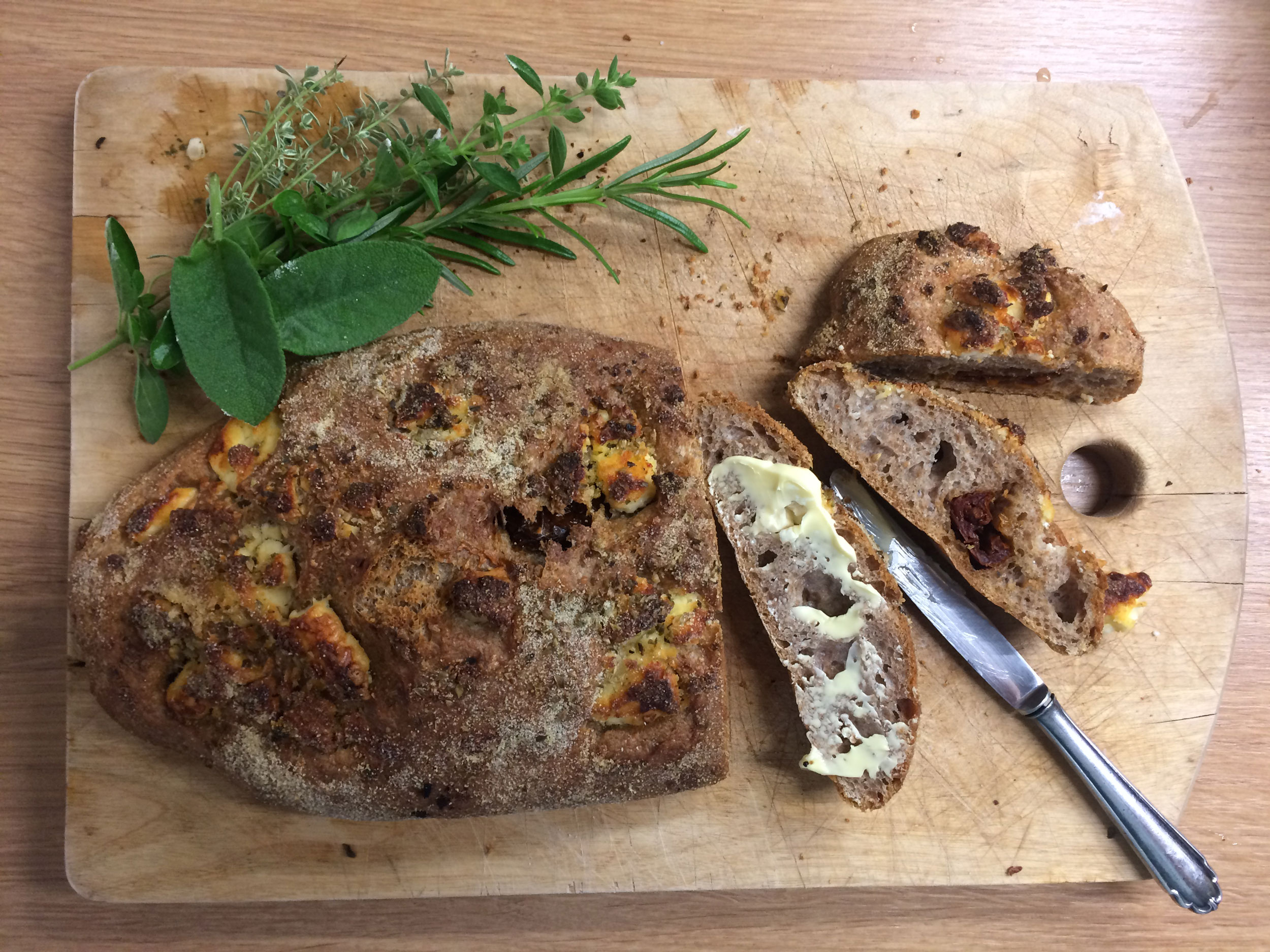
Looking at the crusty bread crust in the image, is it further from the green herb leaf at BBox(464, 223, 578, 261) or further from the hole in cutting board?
the green herb leaf at BBox(464, 223, 578, 261)

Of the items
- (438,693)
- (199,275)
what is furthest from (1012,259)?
(199,275)

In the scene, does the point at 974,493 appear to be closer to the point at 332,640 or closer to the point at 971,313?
the point at 971,313

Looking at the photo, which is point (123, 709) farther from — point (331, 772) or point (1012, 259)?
point (1012, 259)

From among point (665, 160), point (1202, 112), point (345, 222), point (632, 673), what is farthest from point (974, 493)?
point (345, 222)

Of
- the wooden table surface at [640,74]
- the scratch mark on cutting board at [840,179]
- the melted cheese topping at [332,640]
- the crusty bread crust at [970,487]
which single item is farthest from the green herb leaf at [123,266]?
the scratch mark on cutting board at [840,179]

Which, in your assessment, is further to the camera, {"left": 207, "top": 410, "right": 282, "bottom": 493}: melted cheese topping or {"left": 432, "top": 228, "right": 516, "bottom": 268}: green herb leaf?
{"left": 432, "top": 228, "right": 516, "bottom": 268}: green herb leaf

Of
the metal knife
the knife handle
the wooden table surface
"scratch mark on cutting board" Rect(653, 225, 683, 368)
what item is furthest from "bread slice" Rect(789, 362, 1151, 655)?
the wooden table surface
